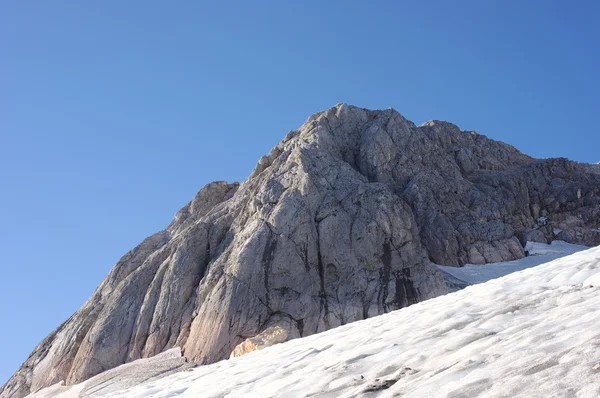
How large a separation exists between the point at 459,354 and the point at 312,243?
32113 millimetres

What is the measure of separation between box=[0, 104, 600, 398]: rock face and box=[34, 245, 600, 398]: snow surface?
2266 cm

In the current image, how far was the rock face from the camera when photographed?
35156mm

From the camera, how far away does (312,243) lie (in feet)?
126

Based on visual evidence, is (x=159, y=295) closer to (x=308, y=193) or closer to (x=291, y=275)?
(x=291, y=275)

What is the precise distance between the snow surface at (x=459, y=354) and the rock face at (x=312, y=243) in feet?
74.4

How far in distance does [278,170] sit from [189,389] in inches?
1405

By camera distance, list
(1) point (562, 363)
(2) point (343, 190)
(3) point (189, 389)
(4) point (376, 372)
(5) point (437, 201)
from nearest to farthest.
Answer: (1) point (562, 363) < (4) point (376, 372) < (3) point (189, 389) < (2) point (343, 190) < (5) point (437, 201)

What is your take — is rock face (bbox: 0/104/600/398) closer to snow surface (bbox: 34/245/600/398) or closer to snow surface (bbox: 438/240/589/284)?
snow surface (bbox: 438/240/589/284)

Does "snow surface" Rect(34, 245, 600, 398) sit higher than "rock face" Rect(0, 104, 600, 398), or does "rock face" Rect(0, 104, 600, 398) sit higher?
"rock face" Rect(0, 104, 600, 398)

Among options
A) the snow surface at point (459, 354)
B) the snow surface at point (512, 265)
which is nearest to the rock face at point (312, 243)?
the snow surface at point (512, 265)

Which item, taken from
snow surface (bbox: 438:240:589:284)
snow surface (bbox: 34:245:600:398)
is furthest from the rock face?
snow surface (bbox: 34:245:600:398)

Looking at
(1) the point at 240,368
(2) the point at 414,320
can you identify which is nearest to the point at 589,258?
(2) the point at 414,320

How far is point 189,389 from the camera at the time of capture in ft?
31.2

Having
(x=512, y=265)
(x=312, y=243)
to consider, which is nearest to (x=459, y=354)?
(x=312, y=243)
